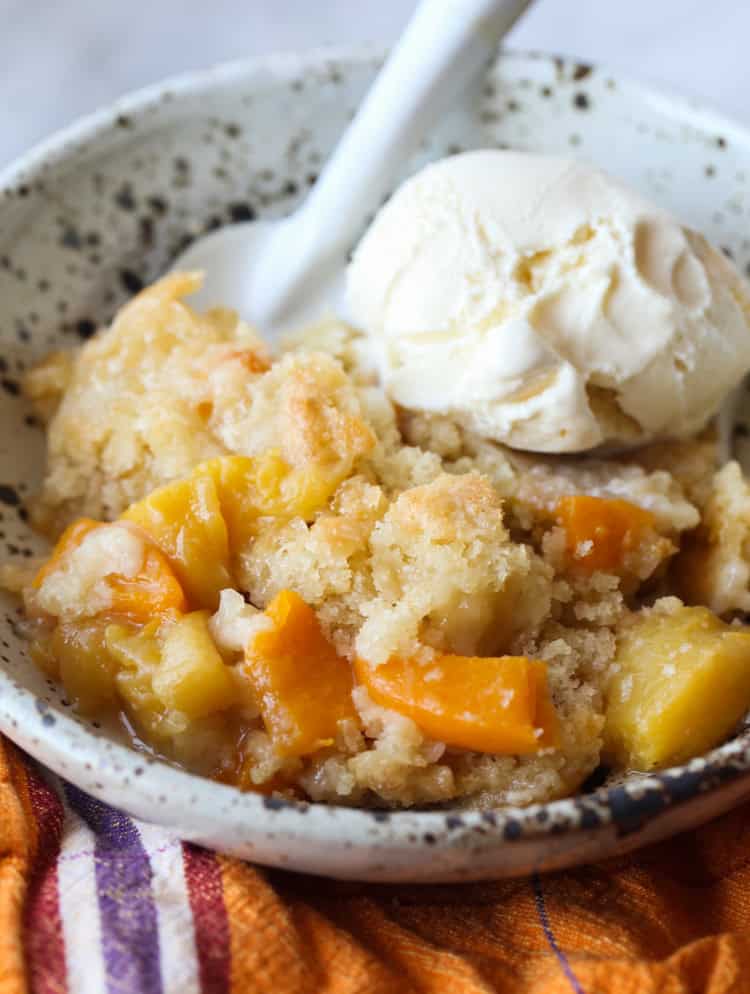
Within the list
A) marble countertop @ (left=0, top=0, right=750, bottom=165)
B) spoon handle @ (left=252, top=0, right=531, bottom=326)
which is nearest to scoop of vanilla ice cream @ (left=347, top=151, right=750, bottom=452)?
spoon handle @ (left=252, top=0, right=531, bottom=326)

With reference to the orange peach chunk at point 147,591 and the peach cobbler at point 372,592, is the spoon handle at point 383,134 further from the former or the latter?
the orange peach chunk at point 147,591

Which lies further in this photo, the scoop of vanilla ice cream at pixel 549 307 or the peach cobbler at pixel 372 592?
the scoop of vanilla ice cream at pixel 549 307

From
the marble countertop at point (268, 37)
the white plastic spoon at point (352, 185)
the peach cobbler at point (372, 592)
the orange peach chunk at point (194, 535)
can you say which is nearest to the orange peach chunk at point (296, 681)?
the peach cobbler at point (372, 592)

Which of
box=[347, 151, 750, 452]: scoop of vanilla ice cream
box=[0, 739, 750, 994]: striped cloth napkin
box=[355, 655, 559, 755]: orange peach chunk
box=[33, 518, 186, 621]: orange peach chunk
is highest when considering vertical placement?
box=[347, 151, 750, 452]: scoop of vanilla ice cream

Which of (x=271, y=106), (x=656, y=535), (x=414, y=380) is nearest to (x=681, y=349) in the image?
(x=656, y=535)

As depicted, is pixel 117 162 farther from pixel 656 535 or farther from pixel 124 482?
pixel 656 535

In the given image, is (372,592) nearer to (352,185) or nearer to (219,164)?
(352,185)

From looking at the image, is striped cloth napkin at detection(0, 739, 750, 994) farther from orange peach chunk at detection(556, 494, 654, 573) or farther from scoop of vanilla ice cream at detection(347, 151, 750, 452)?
scoop of vanilla ice cream at detection(347, 151, 750, 452)
